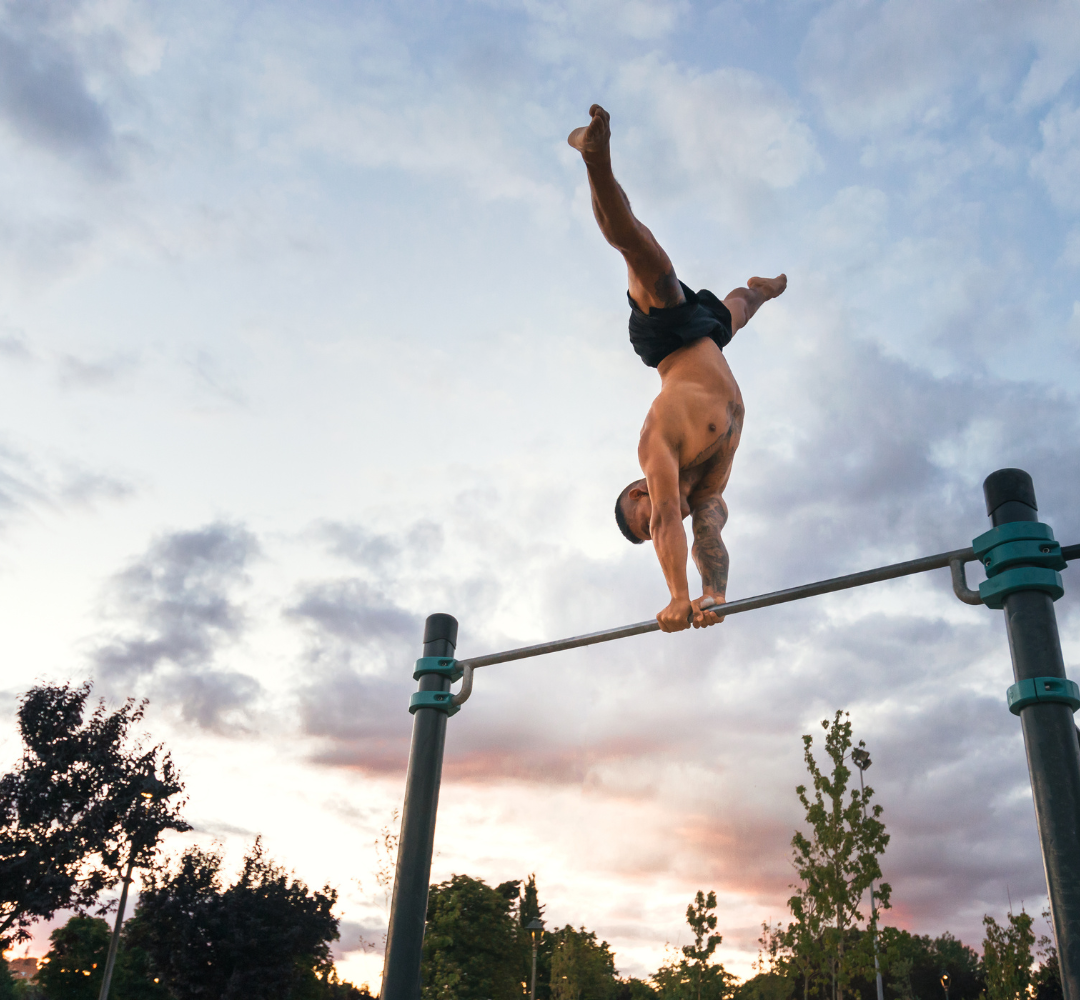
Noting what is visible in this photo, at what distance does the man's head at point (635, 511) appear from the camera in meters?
4.54

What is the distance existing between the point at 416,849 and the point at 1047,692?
318 centimetres

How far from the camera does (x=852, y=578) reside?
376 cm

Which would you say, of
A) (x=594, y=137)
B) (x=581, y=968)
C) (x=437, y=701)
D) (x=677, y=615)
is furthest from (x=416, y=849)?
(x=581, y=968)

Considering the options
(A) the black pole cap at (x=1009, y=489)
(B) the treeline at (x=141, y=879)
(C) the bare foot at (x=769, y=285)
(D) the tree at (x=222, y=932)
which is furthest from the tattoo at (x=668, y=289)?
(D) the tree at (x=222, y=932)

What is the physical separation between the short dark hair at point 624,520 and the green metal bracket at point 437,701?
1.46m

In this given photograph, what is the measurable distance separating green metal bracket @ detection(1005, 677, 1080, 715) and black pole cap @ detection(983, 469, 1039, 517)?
71 cm

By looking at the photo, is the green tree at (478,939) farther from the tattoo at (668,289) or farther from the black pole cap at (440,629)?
the tattoo at (668,289)

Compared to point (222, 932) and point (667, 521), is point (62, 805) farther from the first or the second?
point (667, 521)

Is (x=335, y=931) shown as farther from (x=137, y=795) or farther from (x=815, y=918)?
(x=815, y=918)

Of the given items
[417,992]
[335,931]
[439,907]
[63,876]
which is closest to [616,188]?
[417,992]

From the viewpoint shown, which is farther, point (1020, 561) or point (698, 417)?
point (698, 417)

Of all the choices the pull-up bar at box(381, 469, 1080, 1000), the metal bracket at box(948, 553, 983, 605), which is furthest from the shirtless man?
the metal bracket at box(948, 553, 983, 605)

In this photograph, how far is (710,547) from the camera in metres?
4.43

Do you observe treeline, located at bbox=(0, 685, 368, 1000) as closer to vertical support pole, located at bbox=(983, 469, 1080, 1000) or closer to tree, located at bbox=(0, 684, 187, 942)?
tree, located at bbox=(0, 684, 187, 942)
